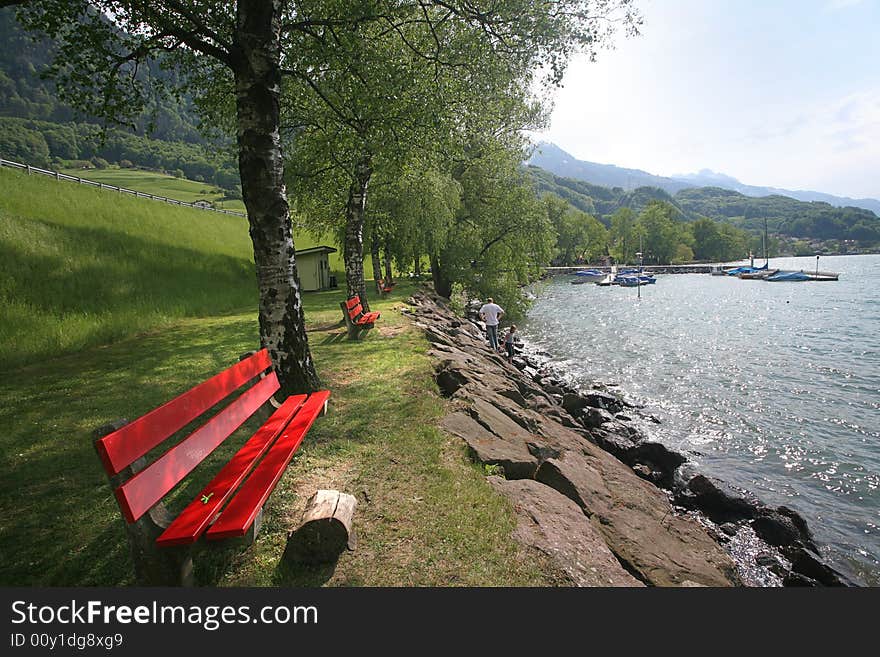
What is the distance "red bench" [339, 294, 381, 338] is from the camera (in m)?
12.9

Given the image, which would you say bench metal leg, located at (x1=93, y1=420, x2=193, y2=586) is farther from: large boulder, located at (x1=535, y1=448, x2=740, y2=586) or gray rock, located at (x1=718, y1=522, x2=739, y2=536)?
gray rock, located at (x1=718, y1=522, x2=739, y2=536)

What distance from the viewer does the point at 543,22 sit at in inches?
409

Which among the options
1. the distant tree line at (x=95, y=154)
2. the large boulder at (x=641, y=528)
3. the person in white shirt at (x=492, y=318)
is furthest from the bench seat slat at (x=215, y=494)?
the distant tree line at (x=95, y=154)

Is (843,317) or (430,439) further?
(843,317)

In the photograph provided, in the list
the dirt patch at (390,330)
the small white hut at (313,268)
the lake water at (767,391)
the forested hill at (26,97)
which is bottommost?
the lake water at (767,391)

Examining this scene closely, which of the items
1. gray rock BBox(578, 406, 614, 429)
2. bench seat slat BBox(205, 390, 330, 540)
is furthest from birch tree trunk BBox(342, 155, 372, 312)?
bench seat slat BBox(205, 390, 330, 540)

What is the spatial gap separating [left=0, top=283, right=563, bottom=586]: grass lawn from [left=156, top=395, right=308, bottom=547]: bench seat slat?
509 mm

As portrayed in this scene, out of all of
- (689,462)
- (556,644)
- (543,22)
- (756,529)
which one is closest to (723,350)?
(689,462)

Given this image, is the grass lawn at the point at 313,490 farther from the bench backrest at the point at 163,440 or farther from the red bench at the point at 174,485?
the bench backrest at the point at 163,440

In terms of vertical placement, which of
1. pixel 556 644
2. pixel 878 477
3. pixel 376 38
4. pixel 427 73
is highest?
pixel 376 38

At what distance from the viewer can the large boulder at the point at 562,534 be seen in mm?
4051

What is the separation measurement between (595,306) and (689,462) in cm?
3580

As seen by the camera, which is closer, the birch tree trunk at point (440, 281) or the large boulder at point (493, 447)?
the large boulder at point (493, 447)

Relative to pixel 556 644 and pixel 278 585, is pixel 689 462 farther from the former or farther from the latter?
pixel 278 585
